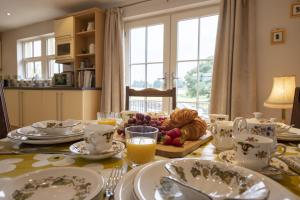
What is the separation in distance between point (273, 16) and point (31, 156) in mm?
2605

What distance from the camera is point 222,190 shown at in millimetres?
422

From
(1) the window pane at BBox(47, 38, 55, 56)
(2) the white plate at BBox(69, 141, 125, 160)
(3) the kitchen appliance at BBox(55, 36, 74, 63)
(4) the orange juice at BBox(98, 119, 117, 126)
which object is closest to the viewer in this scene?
(2) the white plate at BBox(69, 141, 125, 160)

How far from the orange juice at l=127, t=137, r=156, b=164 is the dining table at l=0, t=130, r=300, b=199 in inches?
1.2

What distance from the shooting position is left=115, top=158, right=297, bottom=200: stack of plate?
0.35 meters

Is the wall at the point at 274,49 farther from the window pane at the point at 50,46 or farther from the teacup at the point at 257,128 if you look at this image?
the window pane at the point at 50,46

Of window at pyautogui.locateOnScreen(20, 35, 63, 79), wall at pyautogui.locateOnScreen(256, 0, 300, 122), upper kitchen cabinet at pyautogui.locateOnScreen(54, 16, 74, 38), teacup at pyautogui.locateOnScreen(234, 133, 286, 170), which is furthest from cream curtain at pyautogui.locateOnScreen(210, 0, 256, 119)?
window at pyautogui.locateOnScreen(20, 35, 63, 79)

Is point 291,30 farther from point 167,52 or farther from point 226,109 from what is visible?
point 167,52

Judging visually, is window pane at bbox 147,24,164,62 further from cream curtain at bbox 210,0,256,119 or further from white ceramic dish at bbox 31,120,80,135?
white ceramic dish at bbox 31,120,80,135

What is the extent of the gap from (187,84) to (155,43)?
0.82 meters

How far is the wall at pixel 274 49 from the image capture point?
2.15 m

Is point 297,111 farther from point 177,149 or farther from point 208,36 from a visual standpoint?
point 208,36

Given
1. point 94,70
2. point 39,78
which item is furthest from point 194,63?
point 39,78

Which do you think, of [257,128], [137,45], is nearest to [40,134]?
[257,128]

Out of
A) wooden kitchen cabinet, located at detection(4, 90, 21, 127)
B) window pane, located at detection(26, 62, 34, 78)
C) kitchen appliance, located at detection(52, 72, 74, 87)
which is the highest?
window pane, located at detection(26, 62, 34, 78)
